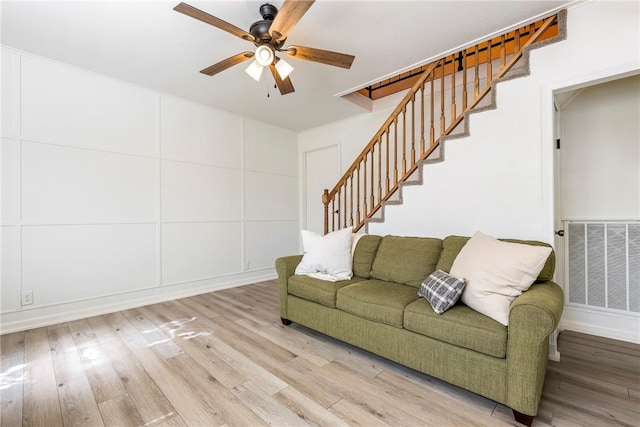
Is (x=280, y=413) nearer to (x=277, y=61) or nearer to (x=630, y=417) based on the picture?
(x=630, y=417)

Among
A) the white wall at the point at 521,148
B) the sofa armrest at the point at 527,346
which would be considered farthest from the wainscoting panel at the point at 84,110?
the sofa armrest at the point at 527,346

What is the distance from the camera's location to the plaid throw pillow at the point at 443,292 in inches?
68.6

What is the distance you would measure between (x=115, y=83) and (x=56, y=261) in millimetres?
2018

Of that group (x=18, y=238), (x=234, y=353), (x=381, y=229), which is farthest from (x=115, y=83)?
(x=381, y=229)

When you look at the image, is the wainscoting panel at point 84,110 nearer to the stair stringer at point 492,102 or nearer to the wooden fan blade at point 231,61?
the wooden fan blade at point 231,61

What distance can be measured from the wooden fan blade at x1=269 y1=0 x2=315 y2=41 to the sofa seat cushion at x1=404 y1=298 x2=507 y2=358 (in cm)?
199

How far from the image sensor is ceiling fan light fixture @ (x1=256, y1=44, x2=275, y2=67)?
2.09 metres

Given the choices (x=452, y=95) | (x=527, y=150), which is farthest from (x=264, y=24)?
(x=527, y=150)

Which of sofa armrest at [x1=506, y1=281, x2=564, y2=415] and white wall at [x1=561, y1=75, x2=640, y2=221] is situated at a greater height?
white wall at [x1=561, y1=75, x2=640, y2=221]

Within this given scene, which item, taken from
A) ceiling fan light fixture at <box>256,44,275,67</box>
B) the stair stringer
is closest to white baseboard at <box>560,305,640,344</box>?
the stair stringer

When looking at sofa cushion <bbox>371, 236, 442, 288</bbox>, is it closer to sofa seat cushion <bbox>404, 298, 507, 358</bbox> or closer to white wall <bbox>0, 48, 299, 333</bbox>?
sofa seat cushion <bbox>404, 298, 507, 358</bbox>

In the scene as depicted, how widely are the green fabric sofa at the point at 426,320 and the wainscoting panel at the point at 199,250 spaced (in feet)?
5.87

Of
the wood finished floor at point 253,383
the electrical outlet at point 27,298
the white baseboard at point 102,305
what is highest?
the electrical outlet at point 27,298

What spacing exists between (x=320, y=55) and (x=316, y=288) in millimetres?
1850
